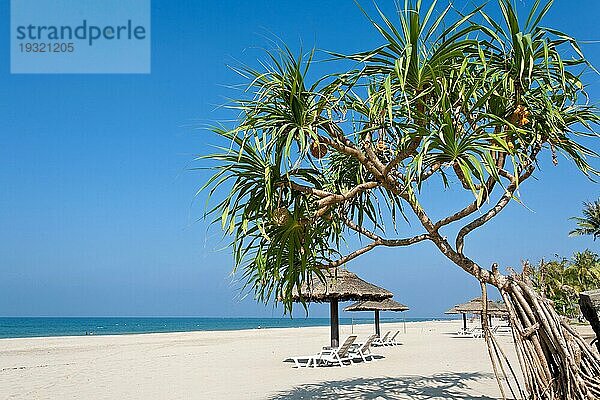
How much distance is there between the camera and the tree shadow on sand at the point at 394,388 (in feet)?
27.6

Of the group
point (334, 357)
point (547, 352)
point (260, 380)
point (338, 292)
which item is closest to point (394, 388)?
point (260, 380)

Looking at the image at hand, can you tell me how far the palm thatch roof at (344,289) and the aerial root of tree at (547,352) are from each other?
8444mm

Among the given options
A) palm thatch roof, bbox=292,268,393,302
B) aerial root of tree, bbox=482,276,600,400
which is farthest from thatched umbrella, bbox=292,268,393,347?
aerial root of tree, bbox=482,276,600,400

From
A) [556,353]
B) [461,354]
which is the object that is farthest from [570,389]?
[461,354]

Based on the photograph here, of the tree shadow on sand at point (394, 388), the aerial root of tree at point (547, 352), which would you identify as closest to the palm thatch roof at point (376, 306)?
the tree shadow on sand at point (394, 388)

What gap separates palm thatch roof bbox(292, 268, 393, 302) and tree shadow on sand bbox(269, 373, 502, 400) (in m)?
4.14

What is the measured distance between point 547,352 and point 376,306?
1600cm

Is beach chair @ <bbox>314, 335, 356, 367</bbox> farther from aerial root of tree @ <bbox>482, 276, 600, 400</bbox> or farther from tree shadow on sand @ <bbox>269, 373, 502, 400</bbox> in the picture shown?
aerial root of tree @ <bbox>482, 276, 600, 400</bbox>

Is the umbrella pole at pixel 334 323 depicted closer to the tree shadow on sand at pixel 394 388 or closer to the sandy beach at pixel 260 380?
the sandy beach at pixel 260 380

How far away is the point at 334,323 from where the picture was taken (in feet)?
49.3

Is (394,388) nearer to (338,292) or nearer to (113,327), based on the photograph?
(338,292)

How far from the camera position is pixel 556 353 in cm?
595

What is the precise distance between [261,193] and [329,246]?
149 cm

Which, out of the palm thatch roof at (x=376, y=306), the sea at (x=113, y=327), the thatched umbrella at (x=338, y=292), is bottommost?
the sea at (x=113, y=327)
